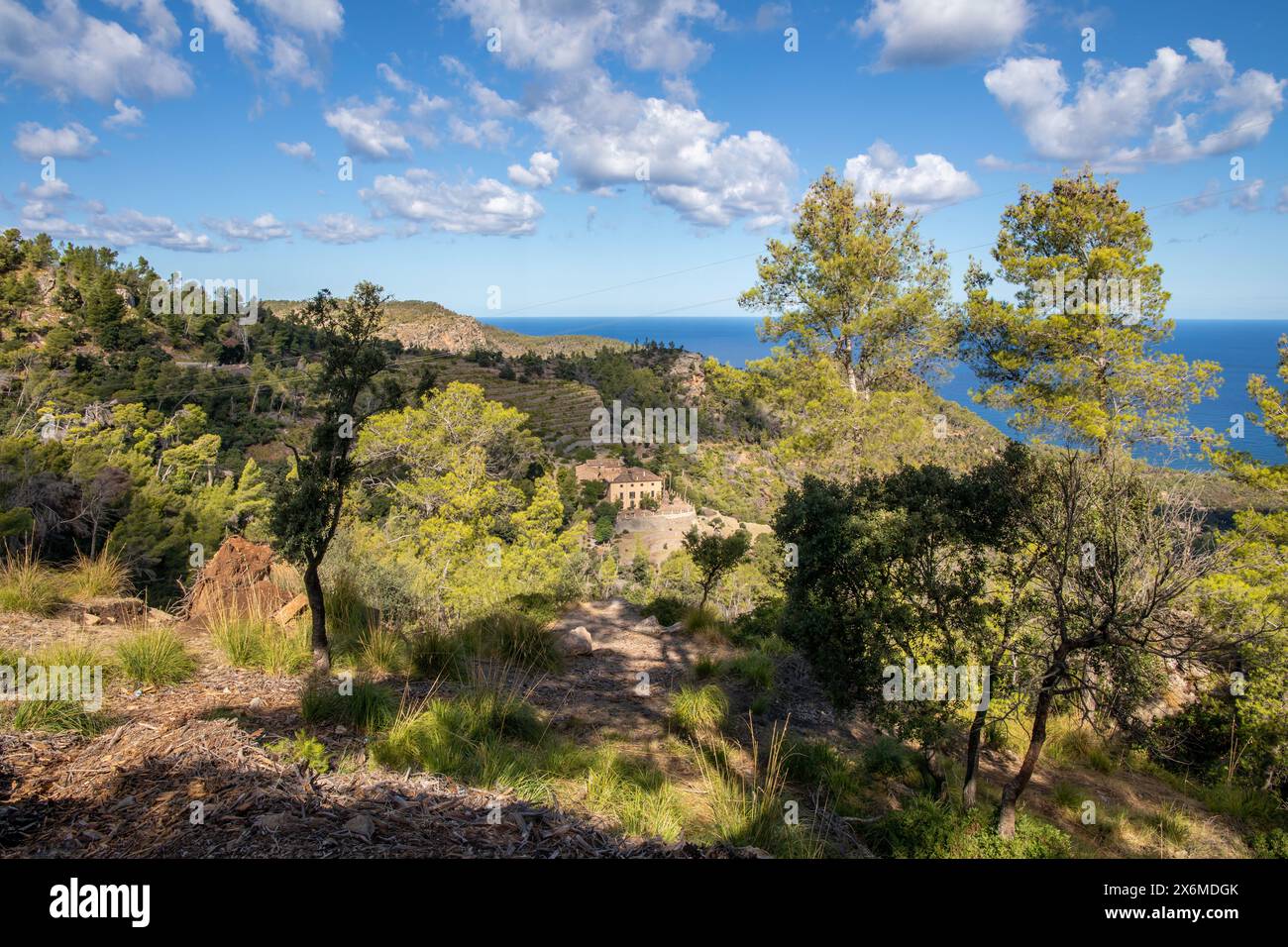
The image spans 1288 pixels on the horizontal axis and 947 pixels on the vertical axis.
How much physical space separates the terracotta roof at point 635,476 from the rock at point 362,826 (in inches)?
2651

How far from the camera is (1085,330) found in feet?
41.0

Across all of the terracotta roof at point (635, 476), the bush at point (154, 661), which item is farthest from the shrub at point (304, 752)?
the terracotta roof at point (635, 476)

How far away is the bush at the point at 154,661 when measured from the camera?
16.6 ft

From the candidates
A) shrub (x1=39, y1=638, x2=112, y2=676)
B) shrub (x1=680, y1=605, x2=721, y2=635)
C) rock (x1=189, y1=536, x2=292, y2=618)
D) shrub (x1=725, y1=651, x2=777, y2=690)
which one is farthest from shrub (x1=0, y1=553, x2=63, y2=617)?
shrub (x1=680, y1=605, x2=721, y2=635)

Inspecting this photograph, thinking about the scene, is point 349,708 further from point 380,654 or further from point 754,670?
point 754,670

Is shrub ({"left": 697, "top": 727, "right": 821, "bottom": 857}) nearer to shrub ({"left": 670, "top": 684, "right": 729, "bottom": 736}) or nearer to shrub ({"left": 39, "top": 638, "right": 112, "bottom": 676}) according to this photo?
shrub ({"left": 670, "top": 684, "right": 729, "bottom": 736})

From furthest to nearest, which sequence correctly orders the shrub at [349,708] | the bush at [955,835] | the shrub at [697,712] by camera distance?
the shrub at [697,712], the bush at [955,835], the shrub at [349,708]

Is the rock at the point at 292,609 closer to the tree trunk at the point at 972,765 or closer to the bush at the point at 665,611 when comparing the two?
the bush at the point at 665,611

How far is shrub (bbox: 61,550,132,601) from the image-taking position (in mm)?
7906

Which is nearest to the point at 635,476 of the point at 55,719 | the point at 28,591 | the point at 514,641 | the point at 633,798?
the point at 514,641

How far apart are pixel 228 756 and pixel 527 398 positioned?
83.3 metres

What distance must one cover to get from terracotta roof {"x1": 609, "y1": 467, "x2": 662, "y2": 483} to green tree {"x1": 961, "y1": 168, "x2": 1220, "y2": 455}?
58.1 metres

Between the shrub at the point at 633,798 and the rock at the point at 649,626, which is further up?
the shrub at the point at 633,798
